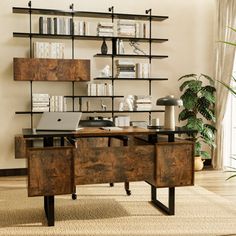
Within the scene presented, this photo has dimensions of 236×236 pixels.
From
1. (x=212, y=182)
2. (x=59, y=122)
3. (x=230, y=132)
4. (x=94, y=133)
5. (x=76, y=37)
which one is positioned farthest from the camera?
(x=230, y=132)

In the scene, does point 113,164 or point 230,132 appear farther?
point 230,132

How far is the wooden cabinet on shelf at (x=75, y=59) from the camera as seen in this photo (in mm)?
5543

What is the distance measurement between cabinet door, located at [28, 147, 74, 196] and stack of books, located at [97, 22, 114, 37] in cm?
280

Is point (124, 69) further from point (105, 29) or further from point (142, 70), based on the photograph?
point (105, 29)

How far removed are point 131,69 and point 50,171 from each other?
291 cm

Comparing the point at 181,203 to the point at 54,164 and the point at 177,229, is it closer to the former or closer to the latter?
the point at 177,229

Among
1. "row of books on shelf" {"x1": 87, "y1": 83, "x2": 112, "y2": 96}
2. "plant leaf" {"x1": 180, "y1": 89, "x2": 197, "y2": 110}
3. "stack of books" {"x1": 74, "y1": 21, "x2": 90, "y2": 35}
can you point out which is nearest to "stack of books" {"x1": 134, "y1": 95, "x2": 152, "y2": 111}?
"row of books on shelf" {"x1": 87, "y1": 83, "x2": 112, "y2": 96}

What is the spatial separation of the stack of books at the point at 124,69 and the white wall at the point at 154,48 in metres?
0.28

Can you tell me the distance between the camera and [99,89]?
5.82 meters

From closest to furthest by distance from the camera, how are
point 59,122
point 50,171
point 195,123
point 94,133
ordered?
point 50,171 → point 94,133 → point 59,122 → point 195,123

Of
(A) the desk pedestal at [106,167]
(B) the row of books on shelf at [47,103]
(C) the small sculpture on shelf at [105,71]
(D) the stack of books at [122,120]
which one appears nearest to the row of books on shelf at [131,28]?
(C) the small sculpture on shelf at [105,71]

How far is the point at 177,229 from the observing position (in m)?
3.43

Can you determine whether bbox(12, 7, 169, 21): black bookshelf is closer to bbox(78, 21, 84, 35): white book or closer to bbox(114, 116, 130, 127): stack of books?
bbox(78, 21, 84, 35): white book

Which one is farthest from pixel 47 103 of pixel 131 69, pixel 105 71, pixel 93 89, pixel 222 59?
pixel 222 59
